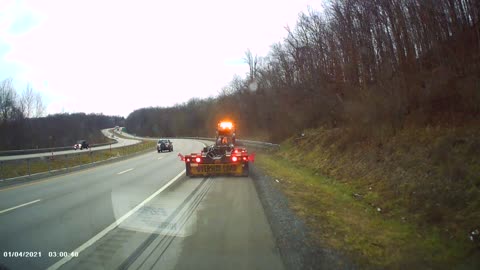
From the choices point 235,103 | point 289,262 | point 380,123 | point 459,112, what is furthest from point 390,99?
point 235,103

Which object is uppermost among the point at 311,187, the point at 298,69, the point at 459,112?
the point at 298,69

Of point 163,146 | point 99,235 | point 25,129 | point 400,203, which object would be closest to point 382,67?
point 400,203

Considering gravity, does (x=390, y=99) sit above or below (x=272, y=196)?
above

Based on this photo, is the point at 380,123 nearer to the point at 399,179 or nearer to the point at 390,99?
the point at 390,99

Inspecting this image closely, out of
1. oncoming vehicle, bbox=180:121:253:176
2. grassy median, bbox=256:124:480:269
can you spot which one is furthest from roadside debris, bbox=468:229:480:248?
oncoming vehicle, bbox=180:121:253:176

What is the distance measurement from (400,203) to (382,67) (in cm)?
1176

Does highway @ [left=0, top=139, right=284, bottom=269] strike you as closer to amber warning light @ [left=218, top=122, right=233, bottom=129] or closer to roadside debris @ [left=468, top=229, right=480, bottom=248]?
roadside debris @ [left=468, top=229, right=480, bottom=248]

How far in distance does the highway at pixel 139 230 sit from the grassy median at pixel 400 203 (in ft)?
4.86

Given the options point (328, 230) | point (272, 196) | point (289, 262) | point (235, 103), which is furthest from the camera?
point (235, 103)

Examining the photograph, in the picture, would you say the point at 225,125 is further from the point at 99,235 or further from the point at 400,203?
the point at 99,235

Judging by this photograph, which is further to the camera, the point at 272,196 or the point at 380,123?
the point at 380,123

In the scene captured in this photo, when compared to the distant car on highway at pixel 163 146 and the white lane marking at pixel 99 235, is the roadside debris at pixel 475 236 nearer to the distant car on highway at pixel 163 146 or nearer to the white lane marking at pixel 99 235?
the white lane marking at pixel 99 235

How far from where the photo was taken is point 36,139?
72562mm

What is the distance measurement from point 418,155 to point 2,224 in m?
10.9
